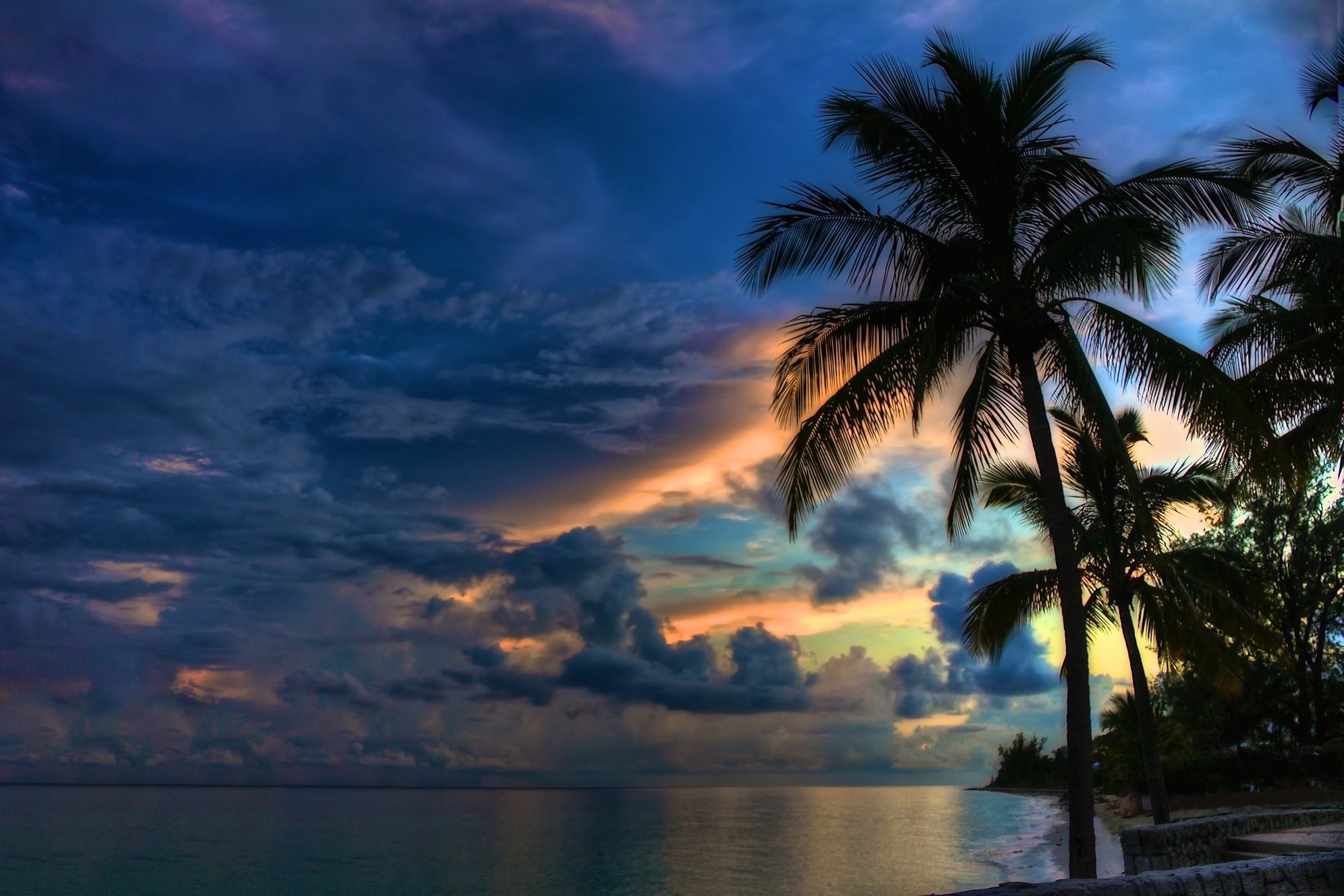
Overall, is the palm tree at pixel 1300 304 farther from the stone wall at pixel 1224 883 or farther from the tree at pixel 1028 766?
the tree at pixel 1028 766

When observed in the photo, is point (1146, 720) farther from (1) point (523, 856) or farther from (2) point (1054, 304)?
(1) point (523, 856)

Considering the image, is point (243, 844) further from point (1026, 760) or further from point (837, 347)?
point (1026, 760)

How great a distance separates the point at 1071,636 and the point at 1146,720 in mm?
10357

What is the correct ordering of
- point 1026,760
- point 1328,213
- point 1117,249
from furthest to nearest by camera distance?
point 1026,760, point 1328,213, point 1117,249

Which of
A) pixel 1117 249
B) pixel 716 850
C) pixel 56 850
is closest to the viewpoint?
pixel 1117 249

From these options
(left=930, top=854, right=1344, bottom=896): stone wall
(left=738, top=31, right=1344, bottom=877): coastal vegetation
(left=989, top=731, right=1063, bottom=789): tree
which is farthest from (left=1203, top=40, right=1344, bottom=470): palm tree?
(left=989, top=731, right=1063, bottom=789): tree

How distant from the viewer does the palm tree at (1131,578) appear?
16359 millimetres

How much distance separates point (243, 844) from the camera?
2430 inches

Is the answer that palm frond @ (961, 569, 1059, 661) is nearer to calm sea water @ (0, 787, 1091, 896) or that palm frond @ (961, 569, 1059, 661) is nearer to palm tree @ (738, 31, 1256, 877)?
palm tree @ (738, 31, 1256, 877)

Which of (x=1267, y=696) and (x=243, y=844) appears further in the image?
(x=243, y=844)

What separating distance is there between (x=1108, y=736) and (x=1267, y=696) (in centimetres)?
2377

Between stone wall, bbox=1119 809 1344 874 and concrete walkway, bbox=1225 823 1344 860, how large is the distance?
157 millimetres

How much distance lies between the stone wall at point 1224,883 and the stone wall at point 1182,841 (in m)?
4.72

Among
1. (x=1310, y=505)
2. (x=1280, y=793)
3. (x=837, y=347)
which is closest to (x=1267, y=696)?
(x=1280, y=793)
